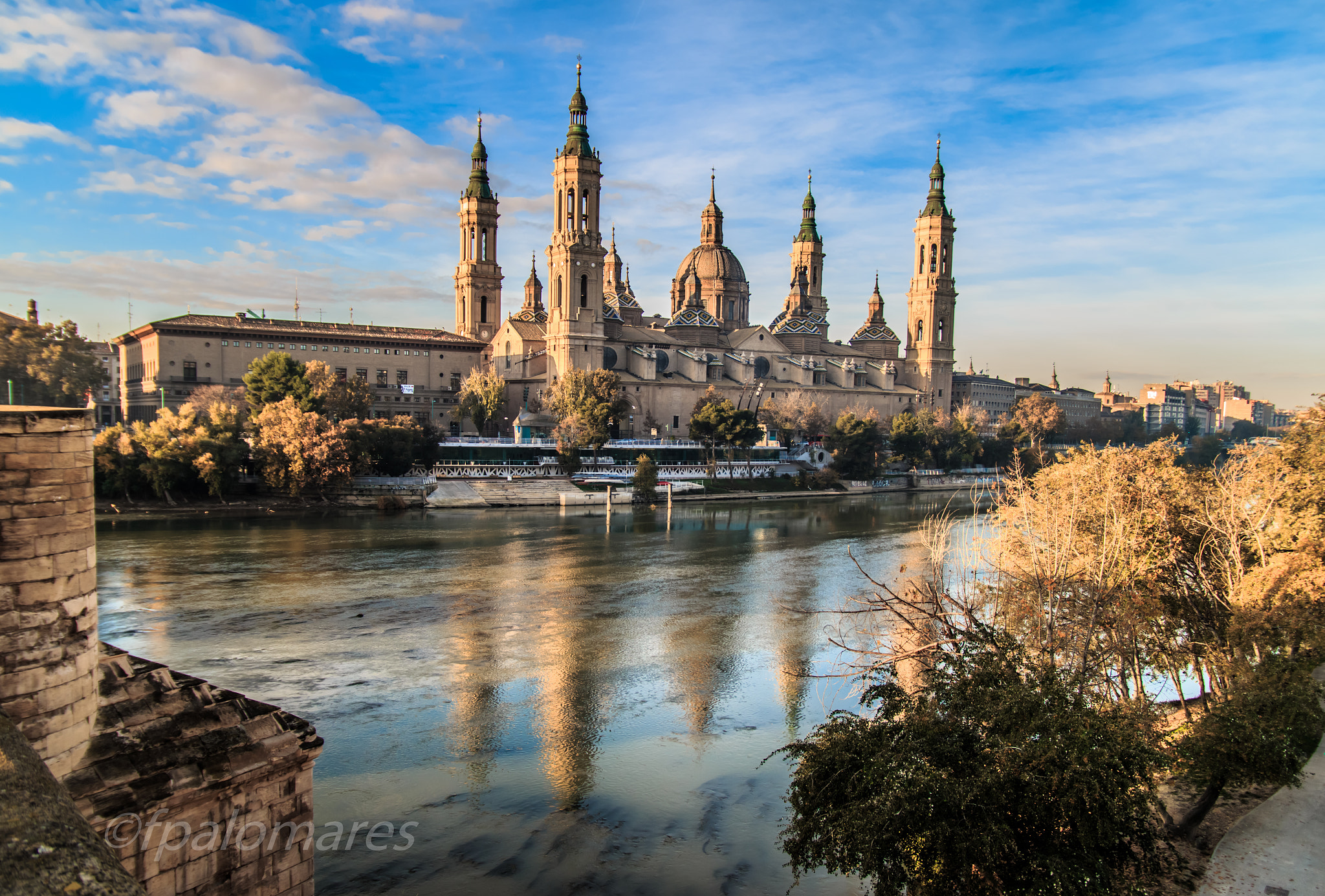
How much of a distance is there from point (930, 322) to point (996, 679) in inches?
2831

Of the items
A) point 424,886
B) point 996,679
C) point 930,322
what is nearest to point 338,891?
point 424,886

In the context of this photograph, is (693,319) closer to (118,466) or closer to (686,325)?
(686,325)

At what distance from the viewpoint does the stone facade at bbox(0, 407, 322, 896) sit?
5941 millimetres

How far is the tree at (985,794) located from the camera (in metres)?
6.80

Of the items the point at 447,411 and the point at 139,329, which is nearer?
the point at 139,329

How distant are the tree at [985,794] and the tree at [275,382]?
40922mm

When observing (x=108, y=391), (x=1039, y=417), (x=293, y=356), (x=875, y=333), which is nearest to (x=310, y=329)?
(x=293, y=356)

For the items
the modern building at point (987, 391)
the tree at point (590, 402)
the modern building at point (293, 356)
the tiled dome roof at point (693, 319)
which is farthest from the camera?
the modern building at point (987, 391)

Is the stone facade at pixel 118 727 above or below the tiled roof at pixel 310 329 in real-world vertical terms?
below

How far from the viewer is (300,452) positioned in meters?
37.4

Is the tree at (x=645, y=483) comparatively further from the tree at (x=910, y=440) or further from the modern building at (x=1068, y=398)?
the modern building at (x=1068, y=398)

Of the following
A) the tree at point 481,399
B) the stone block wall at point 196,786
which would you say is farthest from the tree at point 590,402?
the stone block wall at point 196,786

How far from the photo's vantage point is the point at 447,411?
60.7 metres

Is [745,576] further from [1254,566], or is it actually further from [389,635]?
[1254,566]
